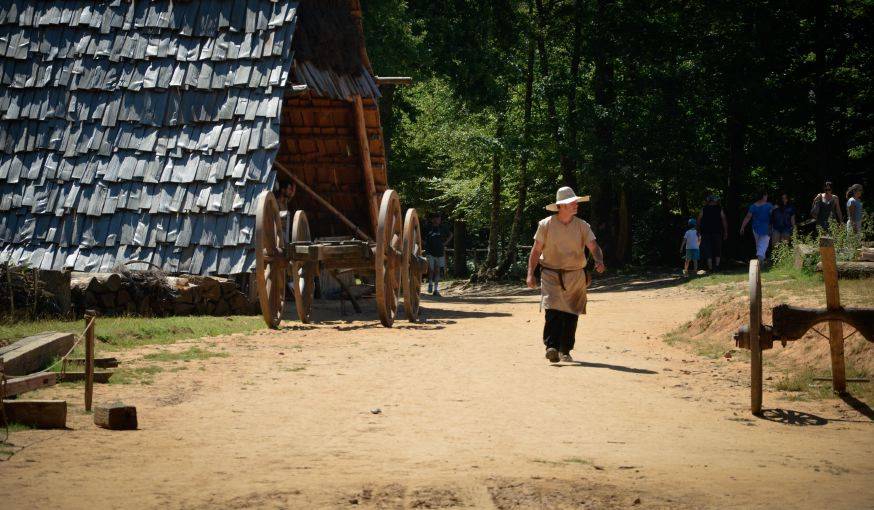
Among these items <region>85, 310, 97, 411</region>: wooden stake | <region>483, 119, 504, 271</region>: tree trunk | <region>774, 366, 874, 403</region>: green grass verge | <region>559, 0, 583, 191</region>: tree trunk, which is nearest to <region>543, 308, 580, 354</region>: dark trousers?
<region>774, 366, 874, 403</region>: green grass verge

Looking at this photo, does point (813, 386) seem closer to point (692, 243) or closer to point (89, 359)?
point (89, 359)

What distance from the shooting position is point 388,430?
704 cm

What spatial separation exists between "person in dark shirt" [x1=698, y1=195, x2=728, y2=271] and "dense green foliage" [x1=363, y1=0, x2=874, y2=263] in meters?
3.67

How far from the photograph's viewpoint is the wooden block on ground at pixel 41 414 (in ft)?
22.0

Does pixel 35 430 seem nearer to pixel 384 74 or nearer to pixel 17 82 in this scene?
pixel 17 82

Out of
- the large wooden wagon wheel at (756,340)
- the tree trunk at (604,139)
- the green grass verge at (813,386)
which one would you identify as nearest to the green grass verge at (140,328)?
the large wooden wagon wheel at (756,340)

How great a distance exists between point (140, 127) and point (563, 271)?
8224mm

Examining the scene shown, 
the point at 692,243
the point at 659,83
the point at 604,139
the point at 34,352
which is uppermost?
the point at 659,83

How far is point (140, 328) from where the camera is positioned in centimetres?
1227

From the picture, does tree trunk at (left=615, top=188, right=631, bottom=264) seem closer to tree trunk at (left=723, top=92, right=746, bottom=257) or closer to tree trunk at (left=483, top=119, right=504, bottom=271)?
tree trunk at (left=483, top=119, right=504, bottom=271)

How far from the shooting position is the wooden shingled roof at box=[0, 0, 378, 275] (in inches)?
606

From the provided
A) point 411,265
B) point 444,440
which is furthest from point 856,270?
point 444,440

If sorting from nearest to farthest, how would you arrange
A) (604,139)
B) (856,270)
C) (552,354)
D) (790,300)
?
(552,354), (790,300), (856,270), (604,139)

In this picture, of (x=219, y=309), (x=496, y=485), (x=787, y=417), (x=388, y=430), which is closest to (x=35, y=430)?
(x=388, y=430)
